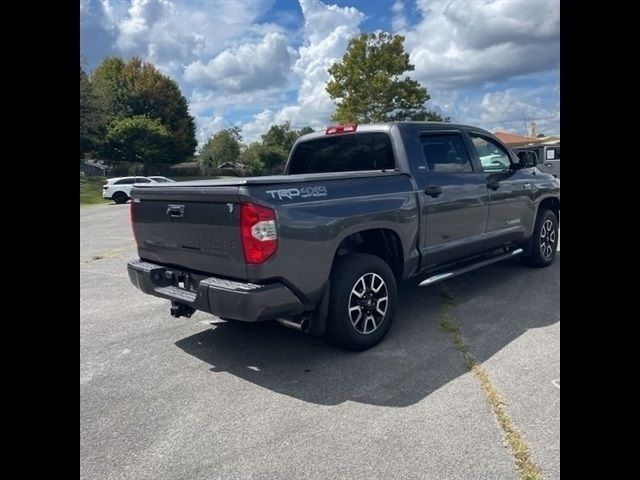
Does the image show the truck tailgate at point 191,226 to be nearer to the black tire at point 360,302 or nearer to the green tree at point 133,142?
the black tire at point 360,302

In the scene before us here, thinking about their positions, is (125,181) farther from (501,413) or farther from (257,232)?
(501,413)

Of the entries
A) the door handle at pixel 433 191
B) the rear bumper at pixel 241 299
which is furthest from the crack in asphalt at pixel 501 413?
the rear bumper at pixel 241 299

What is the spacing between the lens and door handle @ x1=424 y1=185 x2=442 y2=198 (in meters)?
4.77

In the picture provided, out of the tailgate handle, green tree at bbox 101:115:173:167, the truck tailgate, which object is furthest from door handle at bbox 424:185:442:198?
green tree at bbox 101:115:173:167

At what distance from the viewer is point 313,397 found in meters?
3.49

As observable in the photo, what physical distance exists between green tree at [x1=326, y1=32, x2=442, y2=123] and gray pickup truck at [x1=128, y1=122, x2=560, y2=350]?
2601 cm

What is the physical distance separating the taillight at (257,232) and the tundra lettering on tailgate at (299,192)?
0.46 feet

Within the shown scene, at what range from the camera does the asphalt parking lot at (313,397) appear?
273cm

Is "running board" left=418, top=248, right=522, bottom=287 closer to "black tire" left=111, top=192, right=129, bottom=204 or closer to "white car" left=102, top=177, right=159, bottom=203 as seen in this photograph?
"white car" left=102, top=177, right=159, bottom=203

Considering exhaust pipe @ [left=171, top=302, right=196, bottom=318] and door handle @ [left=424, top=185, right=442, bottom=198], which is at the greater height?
door handle @ [left=424, top=185, right=442, bottom=198]

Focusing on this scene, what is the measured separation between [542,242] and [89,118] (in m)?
39.8

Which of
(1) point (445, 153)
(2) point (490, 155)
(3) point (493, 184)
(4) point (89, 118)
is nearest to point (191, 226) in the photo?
(1) point (445, 153)

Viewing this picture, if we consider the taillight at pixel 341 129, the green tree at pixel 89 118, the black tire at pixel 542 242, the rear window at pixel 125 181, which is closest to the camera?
the taillight at pixel 341 129
